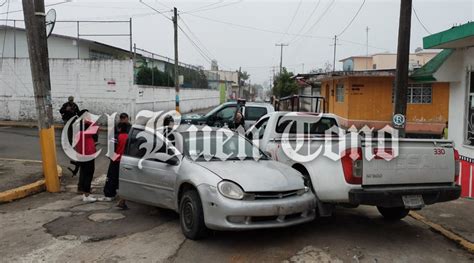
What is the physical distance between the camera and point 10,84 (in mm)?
24531

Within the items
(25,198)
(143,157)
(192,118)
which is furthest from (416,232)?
(192,118)

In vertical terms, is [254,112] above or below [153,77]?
below

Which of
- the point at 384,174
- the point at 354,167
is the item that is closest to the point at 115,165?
the point at 354,167

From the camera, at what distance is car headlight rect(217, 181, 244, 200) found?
550 centimetres

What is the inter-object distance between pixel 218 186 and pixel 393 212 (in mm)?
3121

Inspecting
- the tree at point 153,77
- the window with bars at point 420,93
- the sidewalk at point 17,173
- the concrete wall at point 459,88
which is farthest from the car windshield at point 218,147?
the window with bars at point 420,93

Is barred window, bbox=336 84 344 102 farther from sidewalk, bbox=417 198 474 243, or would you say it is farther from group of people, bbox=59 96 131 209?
group of people, bbox=59 96 131 209

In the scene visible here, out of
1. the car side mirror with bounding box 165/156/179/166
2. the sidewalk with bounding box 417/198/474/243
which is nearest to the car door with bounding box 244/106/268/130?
the sidewalk with bounding box 417/198/474/243

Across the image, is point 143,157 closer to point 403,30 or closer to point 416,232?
point 416,232

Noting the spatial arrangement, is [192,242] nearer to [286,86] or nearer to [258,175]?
[258,175]

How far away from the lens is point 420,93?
87.1 ft

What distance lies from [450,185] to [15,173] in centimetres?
883

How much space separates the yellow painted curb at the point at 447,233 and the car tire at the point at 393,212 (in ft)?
1.28

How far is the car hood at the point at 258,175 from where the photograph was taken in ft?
18.5
